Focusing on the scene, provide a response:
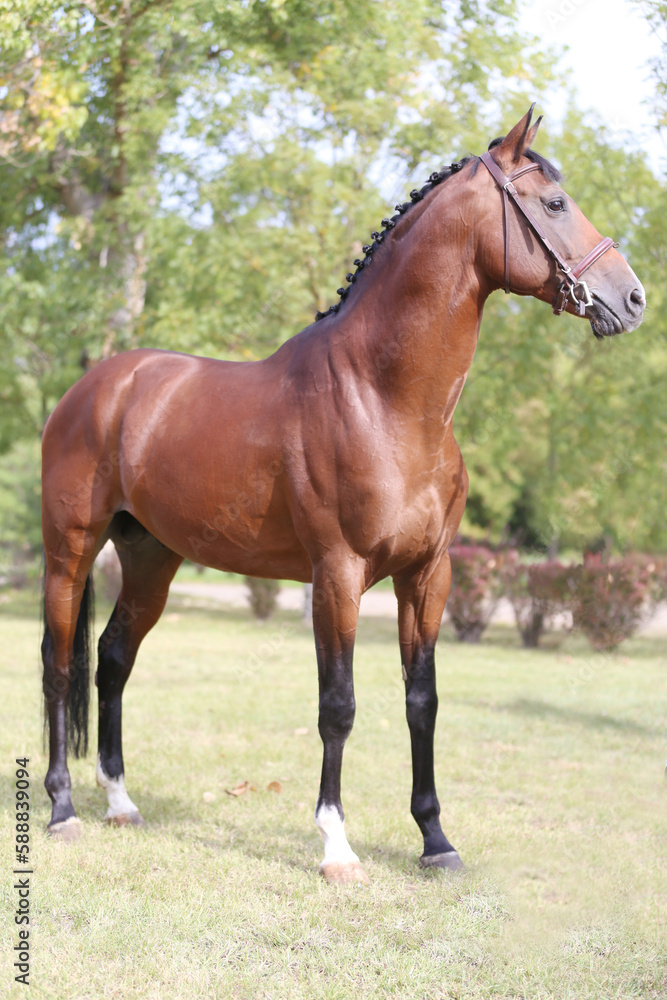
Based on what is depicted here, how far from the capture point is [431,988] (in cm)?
263

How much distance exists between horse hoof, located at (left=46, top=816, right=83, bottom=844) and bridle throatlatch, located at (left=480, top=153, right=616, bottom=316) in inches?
123

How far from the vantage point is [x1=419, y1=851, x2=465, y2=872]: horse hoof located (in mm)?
3588

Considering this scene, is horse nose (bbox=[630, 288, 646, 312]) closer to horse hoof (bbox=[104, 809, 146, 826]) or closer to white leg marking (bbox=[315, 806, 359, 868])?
white leg marking (bbox=[315, 806, 359, 868])

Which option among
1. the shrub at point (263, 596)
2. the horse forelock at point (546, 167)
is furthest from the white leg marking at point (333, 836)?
the shrub at point (263, 596)

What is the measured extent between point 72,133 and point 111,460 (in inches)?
266

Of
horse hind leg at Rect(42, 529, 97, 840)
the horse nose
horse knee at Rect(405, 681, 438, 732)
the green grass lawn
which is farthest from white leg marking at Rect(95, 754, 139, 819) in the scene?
the horse nose

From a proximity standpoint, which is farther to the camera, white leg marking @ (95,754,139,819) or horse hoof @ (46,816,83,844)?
white leg marking @ (95,754,139,819)

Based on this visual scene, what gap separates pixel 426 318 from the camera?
3.31 meters

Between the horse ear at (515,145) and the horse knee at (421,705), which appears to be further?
the horse knee at (421,705)

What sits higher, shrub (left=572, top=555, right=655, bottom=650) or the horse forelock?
the horse forelock

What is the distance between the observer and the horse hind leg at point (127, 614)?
4492 mm

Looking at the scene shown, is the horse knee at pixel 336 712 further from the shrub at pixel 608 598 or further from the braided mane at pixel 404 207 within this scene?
the shrub at pixel 608 598

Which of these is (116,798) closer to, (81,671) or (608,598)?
(81,671)

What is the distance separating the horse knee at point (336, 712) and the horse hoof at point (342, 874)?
50 centimetres
